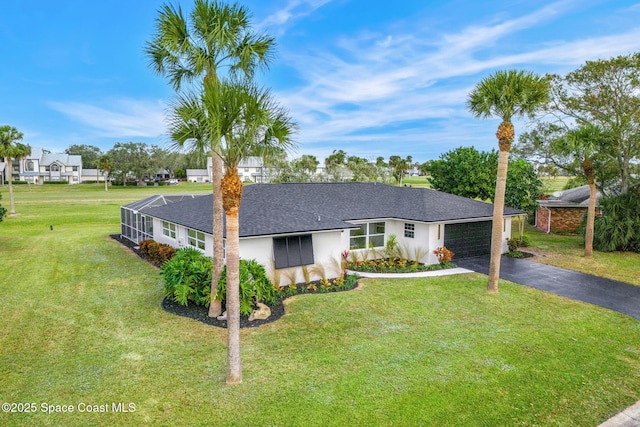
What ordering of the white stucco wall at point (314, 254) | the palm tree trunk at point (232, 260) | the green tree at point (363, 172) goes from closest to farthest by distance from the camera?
1. the palm tree trunk at point (232, 260)
2. the white stucco wall at point (314, 254)
3. the green tree at point (363, 172)

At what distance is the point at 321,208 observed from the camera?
61.0 feet

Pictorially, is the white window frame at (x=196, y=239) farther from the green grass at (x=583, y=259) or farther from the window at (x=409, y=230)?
the green grass at (x=583, y=259)

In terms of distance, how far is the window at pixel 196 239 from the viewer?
15477mm

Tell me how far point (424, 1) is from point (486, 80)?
7591 millimetres

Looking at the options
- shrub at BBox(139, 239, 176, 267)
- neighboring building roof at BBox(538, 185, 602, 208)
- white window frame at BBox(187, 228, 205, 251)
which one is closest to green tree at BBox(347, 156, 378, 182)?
neighboring building roof at BBox(538, 185, 602, 208)

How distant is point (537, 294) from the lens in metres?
13.3

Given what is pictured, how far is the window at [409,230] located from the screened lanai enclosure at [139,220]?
46.9ft

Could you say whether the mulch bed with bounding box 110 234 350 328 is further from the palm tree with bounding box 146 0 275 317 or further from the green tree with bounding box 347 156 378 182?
the green tree with bounding box 347 156 378 182

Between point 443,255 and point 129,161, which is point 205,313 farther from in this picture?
point 129,161

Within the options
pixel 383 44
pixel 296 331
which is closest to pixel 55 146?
pixel 383 44

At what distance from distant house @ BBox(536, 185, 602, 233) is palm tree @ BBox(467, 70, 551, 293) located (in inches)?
743

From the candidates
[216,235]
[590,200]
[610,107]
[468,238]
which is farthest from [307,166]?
[216,235]

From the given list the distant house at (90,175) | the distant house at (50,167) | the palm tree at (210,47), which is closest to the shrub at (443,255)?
the palm tree at (210,47)

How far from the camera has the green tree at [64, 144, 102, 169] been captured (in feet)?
355
